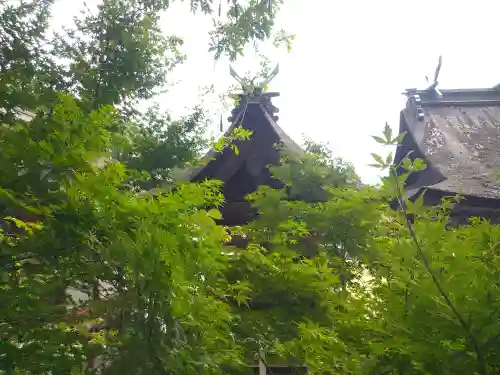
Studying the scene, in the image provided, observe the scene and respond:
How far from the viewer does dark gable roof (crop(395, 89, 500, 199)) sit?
5125mm

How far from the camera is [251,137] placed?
5.45 metres

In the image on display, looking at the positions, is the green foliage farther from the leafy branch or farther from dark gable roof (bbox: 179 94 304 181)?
→ dark gable roof (bbox: 179 94 304 181)

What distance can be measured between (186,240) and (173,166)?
2.88 meters

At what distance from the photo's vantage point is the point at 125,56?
3.87m

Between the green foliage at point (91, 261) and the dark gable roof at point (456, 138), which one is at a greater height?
the dark gable roof at point (456, 138)

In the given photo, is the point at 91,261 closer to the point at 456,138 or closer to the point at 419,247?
the point at 419,247

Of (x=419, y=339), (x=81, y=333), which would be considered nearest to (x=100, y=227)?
(x=81, y=333)

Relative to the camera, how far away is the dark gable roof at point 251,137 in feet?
16.9

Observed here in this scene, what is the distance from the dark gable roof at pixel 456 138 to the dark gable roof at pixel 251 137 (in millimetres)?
1976

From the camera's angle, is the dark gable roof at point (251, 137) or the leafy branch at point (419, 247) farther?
the dark gable roof at point (251, 137)

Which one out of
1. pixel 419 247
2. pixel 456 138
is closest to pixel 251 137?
pixel 456 138

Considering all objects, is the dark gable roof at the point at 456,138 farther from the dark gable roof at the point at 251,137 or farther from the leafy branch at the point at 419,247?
the leafy branch at the point at 419,247

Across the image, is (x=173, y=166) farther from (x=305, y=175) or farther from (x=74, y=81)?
(x=305, y=175)

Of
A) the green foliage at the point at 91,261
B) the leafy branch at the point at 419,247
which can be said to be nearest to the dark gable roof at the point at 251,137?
the green foliage at the point at 91,261
